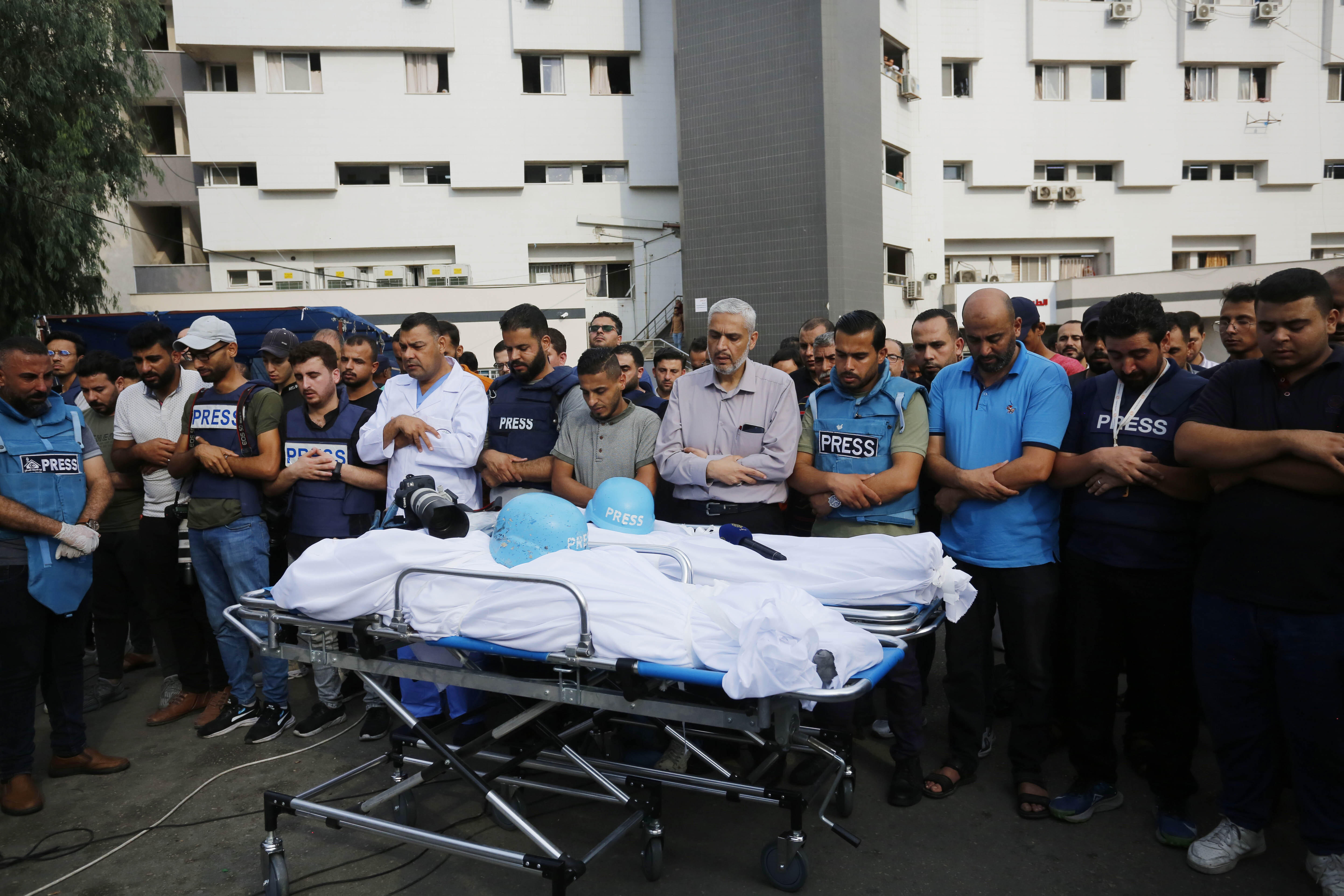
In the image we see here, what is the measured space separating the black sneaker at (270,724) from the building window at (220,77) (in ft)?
76.3

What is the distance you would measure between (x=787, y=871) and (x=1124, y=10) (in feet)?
97.3

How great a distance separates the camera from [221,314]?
1428cm

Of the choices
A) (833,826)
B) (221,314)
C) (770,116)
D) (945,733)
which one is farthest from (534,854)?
(770,116)

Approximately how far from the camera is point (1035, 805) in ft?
12.0

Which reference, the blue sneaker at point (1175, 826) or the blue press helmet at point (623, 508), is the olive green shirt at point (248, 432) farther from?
the blue sneaker at point (1175, 826)

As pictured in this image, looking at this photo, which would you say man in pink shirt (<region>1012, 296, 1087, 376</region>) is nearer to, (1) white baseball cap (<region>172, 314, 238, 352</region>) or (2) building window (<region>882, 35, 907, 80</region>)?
(1) white baseball cap (<region>172, 314, 238, 352</region>)

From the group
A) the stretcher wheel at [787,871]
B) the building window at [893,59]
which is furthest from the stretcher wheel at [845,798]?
the building window at [893,59]

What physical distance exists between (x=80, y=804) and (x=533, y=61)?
75.4ft

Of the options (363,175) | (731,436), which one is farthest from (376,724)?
(363,175)

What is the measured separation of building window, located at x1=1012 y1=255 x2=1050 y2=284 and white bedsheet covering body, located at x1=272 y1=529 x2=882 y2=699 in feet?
86.8

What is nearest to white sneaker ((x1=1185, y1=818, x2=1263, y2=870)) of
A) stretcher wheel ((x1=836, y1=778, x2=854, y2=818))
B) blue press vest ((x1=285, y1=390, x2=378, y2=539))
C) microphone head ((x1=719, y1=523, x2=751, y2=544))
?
stretcher wheel ((x1=836, y1=778, x2=854, y2=818))

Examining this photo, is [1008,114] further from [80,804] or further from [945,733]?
[80,804]

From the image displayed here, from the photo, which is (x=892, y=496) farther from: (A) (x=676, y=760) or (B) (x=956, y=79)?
(B) (x=956, y=79)

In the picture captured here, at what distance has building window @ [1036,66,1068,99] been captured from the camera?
25.8m
